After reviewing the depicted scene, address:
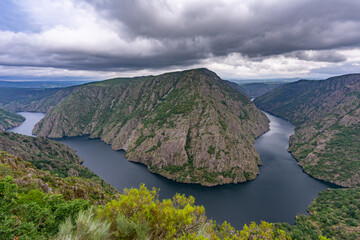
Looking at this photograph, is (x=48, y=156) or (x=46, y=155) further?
(x=46, y=155)

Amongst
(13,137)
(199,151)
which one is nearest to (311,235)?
(199,151)

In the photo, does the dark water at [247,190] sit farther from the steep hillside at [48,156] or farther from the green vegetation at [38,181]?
the green vegetation at [38,181]

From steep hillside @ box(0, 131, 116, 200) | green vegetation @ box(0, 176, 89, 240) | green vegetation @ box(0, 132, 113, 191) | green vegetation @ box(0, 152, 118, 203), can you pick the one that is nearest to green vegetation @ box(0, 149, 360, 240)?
green vegetation @ box(0, 176, 89, 240)

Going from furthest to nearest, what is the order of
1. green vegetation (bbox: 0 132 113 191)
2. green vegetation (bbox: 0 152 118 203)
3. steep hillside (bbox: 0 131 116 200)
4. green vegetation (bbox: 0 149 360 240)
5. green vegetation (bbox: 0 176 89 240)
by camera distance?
green vegetation (bbox: 0 132 113 191) → steep hillside (bbox: 0 131 116 200) → green vegetation (bbox: 0 152 118 203) → green vegetation (bbox: 0 149 360 240) → green vegetation (bbox: 0 176 89 240)

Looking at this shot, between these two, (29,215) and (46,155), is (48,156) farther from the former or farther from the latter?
(29,215)

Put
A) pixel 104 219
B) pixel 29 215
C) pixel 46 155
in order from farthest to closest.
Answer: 1. pixel 46 155
2. pixel 104 219
3. pixel 29 215

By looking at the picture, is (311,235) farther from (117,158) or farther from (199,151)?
(117,158)

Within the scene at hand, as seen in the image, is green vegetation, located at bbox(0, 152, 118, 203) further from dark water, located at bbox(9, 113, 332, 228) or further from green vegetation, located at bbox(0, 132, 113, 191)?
dark water, located at bbox(9, 113, 332, 228)

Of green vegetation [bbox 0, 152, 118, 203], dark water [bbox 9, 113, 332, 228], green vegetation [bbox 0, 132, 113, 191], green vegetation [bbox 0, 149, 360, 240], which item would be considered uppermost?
green vegetation [bbox 0, 149, 360, 240]

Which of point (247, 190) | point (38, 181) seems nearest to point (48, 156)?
point (38, 181)
